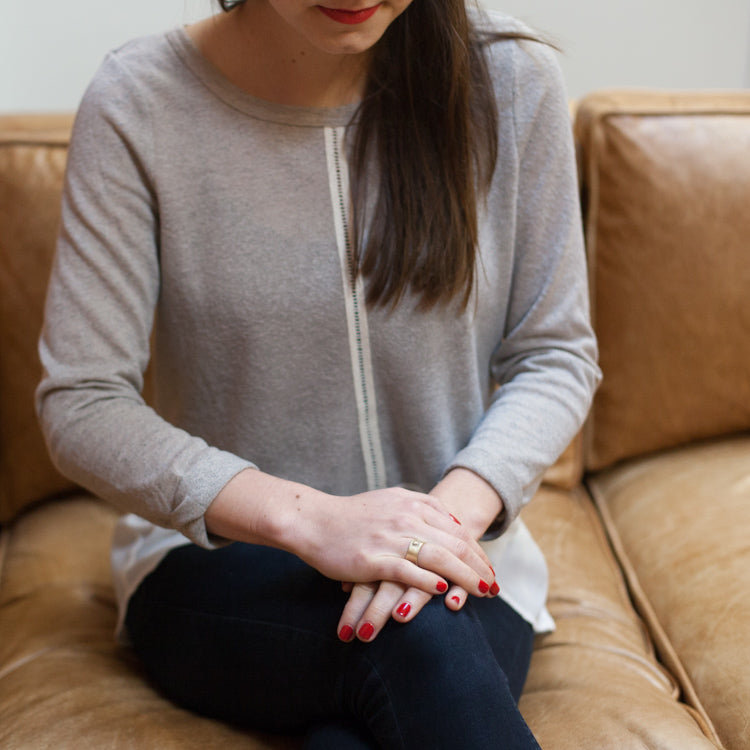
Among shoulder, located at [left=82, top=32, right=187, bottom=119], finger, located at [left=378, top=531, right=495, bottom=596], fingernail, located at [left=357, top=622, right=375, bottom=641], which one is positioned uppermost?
shoulder, located at [left=82, top=32, right=187, bottom=119]

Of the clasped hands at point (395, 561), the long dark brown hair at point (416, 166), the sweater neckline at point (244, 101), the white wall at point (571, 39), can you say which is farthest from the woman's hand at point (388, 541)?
the white wall at point (571, 39)

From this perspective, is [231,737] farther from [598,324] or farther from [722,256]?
[722,256]

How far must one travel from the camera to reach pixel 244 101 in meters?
0.91

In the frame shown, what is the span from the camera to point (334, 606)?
81 cm

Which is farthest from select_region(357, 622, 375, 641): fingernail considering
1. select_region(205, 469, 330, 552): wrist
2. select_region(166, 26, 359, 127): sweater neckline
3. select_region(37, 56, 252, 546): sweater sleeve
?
→ select_region(166, 26, 359, 127): sweater neckline

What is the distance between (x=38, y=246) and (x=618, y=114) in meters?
0.89

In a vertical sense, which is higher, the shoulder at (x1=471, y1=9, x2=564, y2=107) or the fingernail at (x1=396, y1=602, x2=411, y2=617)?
the shoulder at (x1=471, y1=9, x2=564, y2=107)

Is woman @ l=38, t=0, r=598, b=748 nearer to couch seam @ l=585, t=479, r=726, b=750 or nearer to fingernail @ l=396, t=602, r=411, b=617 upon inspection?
fingernail @ l=396, t=602, r=411, b=617

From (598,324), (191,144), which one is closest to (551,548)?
(598,324)

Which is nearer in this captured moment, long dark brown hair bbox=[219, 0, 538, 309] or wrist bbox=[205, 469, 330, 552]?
wrist bbox=[205, 469, 330, 552]

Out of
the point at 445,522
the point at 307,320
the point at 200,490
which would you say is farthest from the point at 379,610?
the point at 307,320

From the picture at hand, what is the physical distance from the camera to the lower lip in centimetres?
77

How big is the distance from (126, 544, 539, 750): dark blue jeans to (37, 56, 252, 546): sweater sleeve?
0.35ft

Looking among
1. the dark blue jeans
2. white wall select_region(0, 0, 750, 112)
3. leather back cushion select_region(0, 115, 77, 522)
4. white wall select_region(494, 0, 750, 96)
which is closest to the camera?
the dark blue jeans
